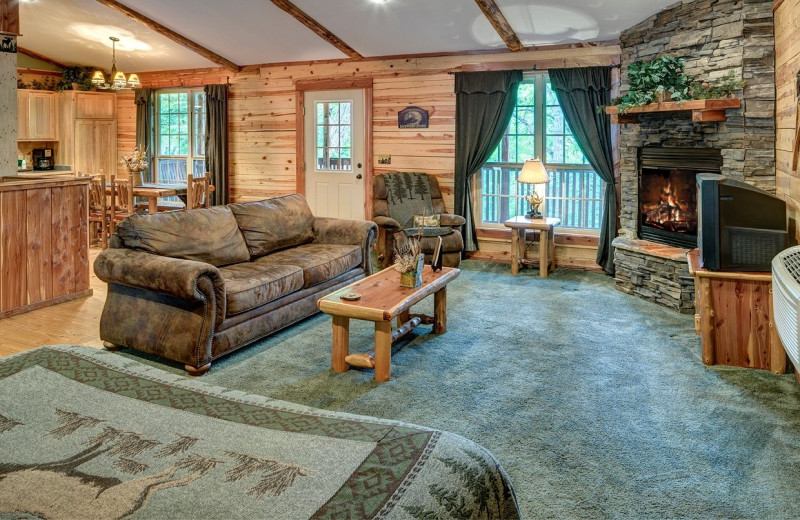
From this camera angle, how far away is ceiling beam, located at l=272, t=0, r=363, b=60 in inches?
254

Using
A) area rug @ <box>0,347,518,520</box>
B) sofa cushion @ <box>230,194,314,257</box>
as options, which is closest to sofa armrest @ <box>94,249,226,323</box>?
sofa cushion @ <box>230,194,314,257</box>

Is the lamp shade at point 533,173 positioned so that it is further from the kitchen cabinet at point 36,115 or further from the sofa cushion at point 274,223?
the kitchen cabinet at point 36,115

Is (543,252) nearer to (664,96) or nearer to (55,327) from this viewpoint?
(664,96)

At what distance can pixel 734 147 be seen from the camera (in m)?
4.84

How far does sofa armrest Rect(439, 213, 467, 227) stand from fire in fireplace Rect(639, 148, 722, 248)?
171cm

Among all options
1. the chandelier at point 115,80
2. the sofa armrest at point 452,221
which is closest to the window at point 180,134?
the chandelier at point 115,80

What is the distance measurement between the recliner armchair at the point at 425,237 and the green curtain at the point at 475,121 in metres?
0.28

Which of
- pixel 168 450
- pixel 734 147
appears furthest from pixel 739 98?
pixel 168 450

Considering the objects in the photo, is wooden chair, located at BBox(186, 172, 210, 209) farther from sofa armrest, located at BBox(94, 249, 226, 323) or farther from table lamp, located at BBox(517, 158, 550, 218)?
table lamp, located at BBox(517, 158, 550, 218)

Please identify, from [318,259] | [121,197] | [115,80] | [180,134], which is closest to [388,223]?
[318,259]

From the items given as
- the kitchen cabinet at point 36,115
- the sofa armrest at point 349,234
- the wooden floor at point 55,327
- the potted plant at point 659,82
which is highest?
the kitchen cabinet at point 36,115

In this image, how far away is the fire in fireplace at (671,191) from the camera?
540 cm

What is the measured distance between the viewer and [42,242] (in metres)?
5.13

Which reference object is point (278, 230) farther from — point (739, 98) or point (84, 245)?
point (739, 98)
